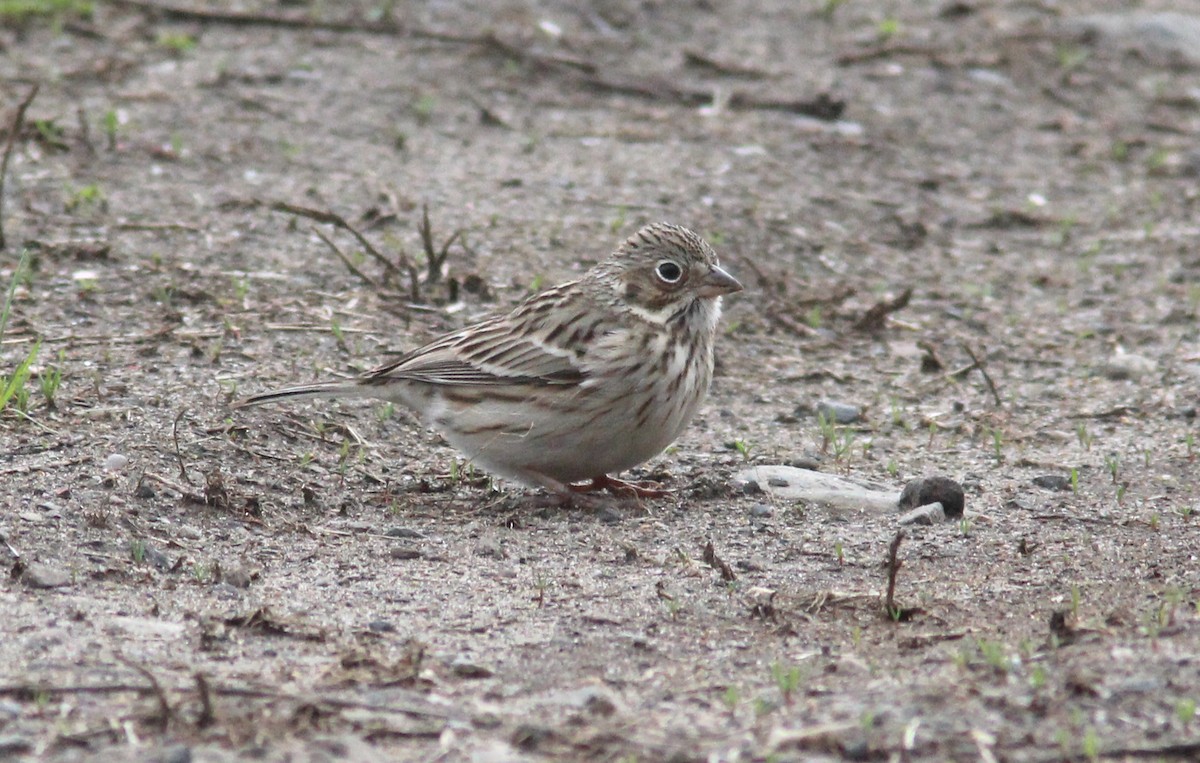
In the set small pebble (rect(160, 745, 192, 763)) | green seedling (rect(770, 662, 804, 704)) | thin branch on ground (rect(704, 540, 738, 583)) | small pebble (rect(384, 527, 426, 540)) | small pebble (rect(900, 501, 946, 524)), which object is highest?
green seedling (rect(770, 662, 804, 704))

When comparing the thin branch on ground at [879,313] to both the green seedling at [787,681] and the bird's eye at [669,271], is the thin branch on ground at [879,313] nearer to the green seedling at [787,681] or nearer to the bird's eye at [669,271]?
the bird's eye at [669,271]

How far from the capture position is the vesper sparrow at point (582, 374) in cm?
627

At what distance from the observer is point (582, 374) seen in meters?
6.32

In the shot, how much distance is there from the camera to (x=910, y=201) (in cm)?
1041

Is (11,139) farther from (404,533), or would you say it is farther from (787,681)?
(787,681)

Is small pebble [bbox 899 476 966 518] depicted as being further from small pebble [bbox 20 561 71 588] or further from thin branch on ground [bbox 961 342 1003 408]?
small pebble [bbox 20 561 71 588]

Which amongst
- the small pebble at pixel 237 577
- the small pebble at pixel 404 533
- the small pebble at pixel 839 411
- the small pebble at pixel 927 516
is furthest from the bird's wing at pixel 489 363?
the small pebble at pixel 839 411

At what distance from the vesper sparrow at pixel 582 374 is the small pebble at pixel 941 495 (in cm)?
90

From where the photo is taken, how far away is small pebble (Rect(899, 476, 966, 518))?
242 inches

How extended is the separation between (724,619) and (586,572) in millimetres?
640

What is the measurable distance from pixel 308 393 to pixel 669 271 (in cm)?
152

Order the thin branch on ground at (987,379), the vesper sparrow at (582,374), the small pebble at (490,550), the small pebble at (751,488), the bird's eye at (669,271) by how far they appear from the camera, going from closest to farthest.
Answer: the small pebble at (490,550)
the vesper sparrow at (582,374)
the small pebble at (751,488)
the bird's eye at (669,271)
the thin branch on ground at (987,379)

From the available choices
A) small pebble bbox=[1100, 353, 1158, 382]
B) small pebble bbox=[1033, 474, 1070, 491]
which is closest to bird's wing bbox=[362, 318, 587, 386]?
small pebble bbox=[1033, 474, 1070, 491]

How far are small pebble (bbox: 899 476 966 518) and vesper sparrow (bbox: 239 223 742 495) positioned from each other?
2.95ft
